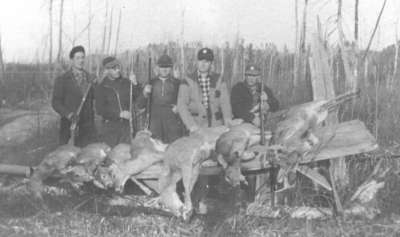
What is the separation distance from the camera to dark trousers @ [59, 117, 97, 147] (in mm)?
7387

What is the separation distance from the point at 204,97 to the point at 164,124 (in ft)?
2.46

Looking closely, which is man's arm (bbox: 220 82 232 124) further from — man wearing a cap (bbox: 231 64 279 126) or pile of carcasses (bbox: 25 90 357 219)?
pile of carcasses (bbox: 25 90 357 219)

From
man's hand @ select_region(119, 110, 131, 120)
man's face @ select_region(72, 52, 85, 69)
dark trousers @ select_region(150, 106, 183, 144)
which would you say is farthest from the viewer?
man's face @ select_region(72, 52, 85, 69)

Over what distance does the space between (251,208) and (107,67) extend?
291cm

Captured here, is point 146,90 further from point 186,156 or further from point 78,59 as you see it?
point 186,156

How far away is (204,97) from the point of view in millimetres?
6406

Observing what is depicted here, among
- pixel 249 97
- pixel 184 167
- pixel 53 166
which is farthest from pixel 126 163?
pixel 249 97

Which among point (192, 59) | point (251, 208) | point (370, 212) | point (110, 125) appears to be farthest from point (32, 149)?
point (370, 212)

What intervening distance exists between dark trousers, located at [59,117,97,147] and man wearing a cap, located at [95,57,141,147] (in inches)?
17.0

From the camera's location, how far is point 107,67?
22.7 ft

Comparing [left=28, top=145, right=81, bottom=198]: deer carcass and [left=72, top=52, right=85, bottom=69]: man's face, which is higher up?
[left=72, top=52, right=85, bottom=69]: man's face

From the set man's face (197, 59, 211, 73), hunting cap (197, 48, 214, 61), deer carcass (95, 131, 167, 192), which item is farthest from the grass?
hunting cap (197, 48, 214, 61)

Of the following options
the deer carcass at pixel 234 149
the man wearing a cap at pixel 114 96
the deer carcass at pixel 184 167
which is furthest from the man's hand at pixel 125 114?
the deer carcass at pixel 234 149

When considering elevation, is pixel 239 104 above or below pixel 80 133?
above
